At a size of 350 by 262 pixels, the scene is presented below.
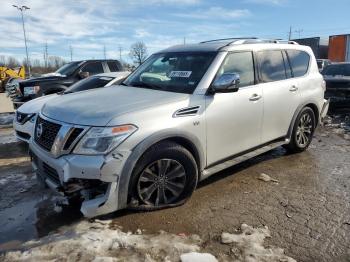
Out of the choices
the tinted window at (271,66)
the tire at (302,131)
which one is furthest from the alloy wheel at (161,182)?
the tire at (302,131)

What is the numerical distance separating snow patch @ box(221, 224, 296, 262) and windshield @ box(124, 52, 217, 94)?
5.53 feet

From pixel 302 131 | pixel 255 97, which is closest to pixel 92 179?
pixel 255 97

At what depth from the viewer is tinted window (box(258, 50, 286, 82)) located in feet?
17.5

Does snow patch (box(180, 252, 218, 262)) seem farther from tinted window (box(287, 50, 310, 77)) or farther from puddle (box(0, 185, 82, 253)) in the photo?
tinted window (box(287, 50, 310, 77))

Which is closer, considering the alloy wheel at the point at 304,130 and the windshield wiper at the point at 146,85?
the windshield wiper at the point at 146,85

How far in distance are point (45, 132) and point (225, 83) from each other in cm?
210

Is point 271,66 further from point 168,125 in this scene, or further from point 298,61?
point 168,125

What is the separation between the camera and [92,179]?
3629mm

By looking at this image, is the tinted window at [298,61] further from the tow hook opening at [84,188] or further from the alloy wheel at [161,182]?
the tow hook opening at [84,188]

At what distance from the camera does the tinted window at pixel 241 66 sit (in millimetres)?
4781

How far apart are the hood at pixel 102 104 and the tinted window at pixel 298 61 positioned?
260 cm

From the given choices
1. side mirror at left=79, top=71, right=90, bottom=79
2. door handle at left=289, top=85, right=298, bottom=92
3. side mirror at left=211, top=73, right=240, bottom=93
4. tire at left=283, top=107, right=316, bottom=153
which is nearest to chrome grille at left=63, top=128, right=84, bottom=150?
side mirror at left=211, top=73, right=240, bottom=93

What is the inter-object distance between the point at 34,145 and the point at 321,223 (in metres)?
3.30

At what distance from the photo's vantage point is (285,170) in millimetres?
5766
